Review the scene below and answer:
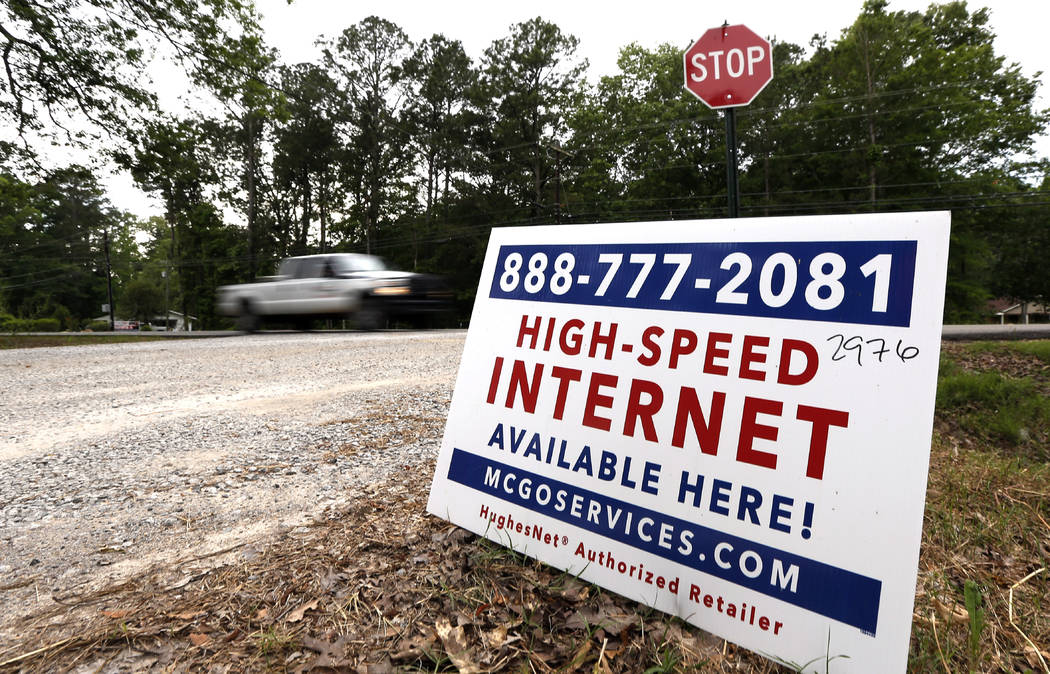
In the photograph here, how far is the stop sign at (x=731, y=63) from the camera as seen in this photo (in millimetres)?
4590

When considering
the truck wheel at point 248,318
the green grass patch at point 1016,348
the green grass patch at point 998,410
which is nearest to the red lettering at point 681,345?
the green grass patch at point 998,410

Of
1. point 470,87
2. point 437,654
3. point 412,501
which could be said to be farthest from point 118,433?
point 470,87

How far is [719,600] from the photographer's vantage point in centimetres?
162

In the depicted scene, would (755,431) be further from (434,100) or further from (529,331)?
(434,100)

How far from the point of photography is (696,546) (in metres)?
1.69

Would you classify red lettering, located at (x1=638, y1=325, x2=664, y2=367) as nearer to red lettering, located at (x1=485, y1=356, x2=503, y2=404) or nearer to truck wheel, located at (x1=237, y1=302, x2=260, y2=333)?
red lettering, located at (x1=485, y1=356, x2=503, y2=404)

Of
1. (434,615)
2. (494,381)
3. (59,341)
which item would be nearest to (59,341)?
(59,341)

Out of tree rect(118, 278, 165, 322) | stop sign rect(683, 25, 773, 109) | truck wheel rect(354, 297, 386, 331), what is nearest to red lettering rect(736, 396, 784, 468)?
stop sign rect(683, 25, 773, 109)

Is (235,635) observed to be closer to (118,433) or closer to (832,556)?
(832,556)

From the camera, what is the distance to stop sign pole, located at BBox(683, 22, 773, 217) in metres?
4.59

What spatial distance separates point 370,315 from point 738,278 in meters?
11.8

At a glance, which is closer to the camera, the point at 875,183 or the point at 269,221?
the point at 875,183

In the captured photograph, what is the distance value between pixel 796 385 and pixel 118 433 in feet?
14.2

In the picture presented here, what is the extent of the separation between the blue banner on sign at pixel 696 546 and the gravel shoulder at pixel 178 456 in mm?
1077
